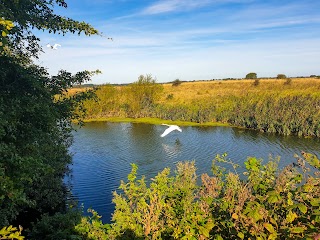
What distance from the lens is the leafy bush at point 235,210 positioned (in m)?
5.06

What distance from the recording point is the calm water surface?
26.3m

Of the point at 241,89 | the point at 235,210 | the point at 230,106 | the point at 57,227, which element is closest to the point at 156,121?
the point at 230,106

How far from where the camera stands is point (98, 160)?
33.2m

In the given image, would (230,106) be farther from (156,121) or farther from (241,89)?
(241,89)

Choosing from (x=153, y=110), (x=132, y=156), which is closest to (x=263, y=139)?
(x=132, y=156)

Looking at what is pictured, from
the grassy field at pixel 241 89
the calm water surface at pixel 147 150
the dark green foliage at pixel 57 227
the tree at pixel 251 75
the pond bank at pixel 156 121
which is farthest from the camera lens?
the tree at pixel 251 75

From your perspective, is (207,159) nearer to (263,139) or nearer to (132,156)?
(132,156)

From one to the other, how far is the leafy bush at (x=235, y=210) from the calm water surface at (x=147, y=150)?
39.8 ft

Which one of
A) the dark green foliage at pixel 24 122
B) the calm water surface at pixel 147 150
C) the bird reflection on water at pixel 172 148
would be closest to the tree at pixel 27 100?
the dark green foliage at pixel 24 122

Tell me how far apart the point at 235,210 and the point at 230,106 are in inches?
2403

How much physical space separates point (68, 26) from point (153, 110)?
Result: 188ft

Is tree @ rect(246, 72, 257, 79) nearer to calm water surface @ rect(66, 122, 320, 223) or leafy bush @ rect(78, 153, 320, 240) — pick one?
calm water surface @ rect(66, 122, 320, 223)

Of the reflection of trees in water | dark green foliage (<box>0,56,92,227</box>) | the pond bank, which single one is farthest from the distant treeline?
dark green foliage (<box>0,56,92,227</box>)

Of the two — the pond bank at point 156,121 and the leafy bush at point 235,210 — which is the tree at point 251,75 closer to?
the pond bank at point 156,121
